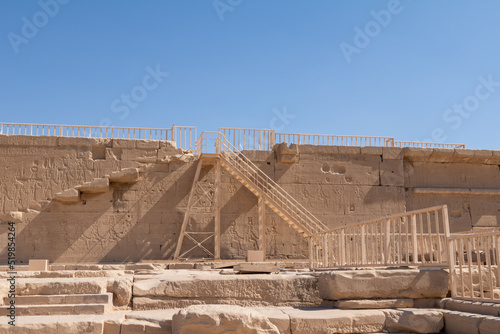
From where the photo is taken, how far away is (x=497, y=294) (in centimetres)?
670

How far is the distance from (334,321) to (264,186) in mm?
10860

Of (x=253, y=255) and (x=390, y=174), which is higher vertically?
(x=390, y=174)

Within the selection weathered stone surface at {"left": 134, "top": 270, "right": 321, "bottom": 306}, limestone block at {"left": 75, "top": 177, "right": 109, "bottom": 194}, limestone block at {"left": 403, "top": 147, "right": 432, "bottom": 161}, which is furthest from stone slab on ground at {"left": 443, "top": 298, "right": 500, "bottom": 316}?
limestone block at {"left": 403, "top": 147, "right": 432, "bottom": 161}

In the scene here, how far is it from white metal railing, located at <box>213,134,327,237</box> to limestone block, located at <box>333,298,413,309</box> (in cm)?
915

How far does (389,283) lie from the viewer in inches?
252

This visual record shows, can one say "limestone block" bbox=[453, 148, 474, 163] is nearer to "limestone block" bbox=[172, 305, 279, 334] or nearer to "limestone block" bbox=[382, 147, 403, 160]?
"limestone block" bbox=[382, 147, 403, 160]

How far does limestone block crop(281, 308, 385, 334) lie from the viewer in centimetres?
556

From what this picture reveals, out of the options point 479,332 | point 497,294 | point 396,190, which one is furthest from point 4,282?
point 396,190

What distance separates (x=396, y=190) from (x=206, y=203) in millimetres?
7362

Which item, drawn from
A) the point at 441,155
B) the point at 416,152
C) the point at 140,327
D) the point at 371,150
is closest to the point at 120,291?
the point at 140,327

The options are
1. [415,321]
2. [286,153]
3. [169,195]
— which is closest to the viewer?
[415,321]

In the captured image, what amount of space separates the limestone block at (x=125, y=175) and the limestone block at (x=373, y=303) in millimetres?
11851

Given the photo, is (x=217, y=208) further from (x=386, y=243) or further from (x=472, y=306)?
(x=472, y=306)

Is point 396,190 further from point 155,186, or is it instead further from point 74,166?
point 74,166
